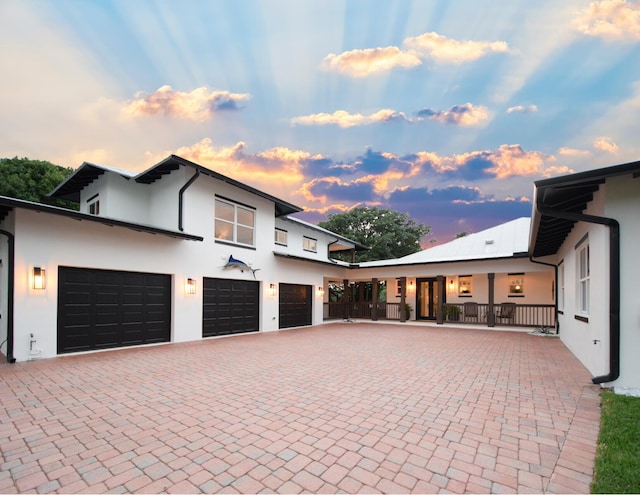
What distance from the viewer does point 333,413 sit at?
12.3ft

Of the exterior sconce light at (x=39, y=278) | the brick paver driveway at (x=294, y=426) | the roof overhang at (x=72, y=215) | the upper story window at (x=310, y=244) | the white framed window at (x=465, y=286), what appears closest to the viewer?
the brick paver driveway at (x=294, y=426)

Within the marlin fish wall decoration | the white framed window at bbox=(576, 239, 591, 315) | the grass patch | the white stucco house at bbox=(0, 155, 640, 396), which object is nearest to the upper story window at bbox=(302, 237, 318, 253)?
the white stucco house at bbox=(0, 155, 640, 396)

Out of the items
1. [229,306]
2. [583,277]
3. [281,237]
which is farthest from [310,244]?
[583,277]

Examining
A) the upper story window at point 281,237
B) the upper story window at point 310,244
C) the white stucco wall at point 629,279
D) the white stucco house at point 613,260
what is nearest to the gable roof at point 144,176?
the upper story window at point 281,237

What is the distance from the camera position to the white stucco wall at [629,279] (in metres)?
4.49

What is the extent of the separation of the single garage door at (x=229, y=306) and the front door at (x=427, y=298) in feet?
31.7

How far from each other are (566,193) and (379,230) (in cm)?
2644

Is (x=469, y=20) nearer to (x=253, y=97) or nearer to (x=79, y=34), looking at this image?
(x=253, y=97)

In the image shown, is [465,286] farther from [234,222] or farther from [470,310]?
[234,222]

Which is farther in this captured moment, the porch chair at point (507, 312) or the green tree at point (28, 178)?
the green tree at point (28, 178)

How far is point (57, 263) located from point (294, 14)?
1315 cm

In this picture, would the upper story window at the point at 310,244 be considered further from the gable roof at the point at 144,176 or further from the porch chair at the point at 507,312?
Result: the porch chair at the point at 507,312

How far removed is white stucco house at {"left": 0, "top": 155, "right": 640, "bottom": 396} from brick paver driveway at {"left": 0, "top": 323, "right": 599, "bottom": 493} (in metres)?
1.25

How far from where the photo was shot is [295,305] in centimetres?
1412
